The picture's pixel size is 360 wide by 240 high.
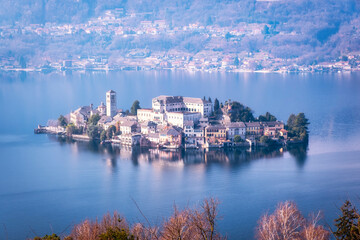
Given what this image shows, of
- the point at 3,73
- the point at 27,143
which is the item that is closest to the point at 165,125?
the point at 27,143

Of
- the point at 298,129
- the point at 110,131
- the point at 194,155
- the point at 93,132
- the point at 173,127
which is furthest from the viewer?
the point at 93,132

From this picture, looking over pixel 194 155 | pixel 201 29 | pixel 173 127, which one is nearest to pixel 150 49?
pixel 201 29

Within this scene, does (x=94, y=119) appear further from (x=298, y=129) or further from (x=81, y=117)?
(x=298, y=129)

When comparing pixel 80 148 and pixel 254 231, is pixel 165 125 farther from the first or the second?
pixel 254 231

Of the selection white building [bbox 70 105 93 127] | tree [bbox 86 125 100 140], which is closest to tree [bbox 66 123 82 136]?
white building [bbox 70 105 93 127]

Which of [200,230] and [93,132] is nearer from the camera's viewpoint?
[200,230]

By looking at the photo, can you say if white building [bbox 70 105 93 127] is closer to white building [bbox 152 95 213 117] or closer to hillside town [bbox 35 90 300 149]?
hillside town [bbox 35 90 300 149]

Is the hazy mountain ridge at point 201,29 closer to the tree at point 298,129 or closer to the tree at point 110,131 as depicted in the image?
the tree at point 298,129
